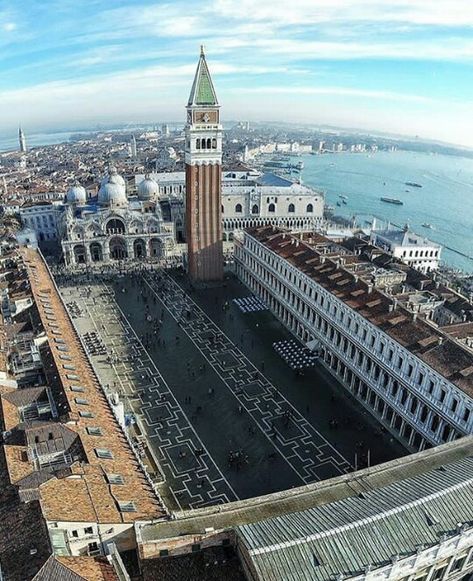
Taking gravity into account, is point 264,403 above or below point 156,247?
below

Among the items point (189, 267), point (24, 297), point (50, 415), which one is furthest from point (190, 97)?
point (50, 415)

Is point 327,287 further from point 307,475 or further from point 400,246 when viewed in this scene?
point 400,246

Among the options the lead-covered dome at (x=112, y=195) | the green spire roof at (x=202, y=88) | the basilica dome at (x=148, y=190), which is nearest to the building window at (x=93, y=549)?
the green spire roof at (x=202, y=88)

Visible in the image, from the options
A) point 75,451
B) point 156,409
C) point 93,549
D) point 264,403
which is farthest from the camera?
point 264,403

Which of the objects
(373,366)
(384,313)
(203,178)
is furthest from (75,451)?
(203,178)

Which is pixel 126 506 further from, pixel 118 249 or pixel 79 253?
pixel 118 249


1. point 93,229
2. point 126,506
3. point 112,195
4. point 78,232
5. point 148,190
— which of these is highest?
point 148,190

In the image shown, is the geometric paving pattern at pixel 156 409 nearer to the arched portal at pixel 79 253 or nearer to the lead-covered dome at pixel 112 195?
the arched portal at pixel 79 253
